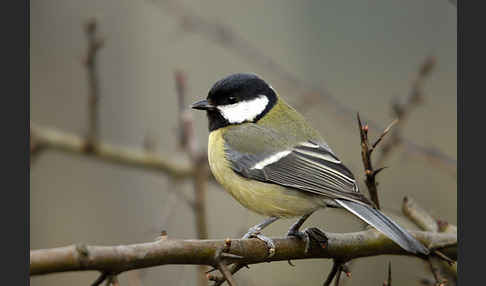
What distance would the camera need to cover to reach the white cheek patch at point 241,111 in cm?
267

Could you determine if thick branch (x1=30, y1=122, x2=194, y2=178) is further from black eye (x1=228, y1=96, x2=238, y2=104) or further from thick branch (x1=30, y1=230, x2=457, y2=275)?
thick branch (x1=30, y1=230, x2=457, y2=275)

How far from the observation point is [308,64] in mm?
5535

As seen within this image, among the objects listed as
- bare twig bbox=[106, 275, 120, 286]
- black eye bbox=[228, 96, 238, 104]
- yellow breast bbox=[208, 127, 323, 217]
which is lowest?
bare twig bbox=[106, 275, 120, 286]

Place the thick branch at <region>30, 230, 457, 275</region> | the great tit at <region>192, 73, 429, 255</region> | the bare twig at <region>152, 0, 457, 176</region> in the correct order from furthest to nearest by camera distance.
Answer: the bare twig at <region>152, 0, 457, 176</region>, the great tit at <region>192, 73, 429, 255</region>, the thick branch at <region>30, 230, 457, 275</region>

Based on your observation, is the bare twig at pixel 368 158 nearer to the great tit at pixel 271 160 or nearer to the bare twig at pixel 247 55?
the great tit at pixel 271 160

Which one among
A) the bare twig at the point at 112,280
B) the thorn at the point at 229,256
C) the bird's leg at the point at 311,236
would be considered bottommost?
the bare twig at the point at 112,280

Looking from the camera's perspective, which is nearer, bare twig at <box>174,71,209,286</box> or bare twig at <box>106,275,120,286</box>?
bare twig at <box>106,275,120,286</box>

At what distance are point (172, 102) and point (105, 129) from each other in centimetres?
65

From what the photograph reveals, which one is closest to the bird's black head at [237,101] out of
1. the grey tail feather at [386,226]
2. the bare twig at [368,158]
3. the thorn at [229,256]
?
the grey tail feather at [386,226]

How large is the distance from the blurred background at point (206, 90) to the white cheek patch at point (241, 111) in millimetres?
473

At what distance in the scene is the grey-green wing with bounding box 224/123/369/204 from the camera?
2.24m

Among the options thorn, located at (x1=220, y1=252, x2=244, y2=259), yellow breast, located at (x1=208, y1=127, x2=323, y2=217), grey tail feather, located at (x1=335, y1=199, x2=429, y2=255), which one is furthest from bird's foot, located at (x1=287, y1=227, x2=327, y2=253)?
thorn, located at (x1=220, y1=252, x2=244, y2=259)

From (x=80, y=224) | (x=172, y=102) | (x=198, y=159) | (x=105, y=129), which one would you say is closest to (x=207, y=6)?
(x=172, y=102)

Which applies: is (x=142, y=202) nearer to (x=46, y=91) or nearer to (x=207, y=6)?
(x=46, y=91)
